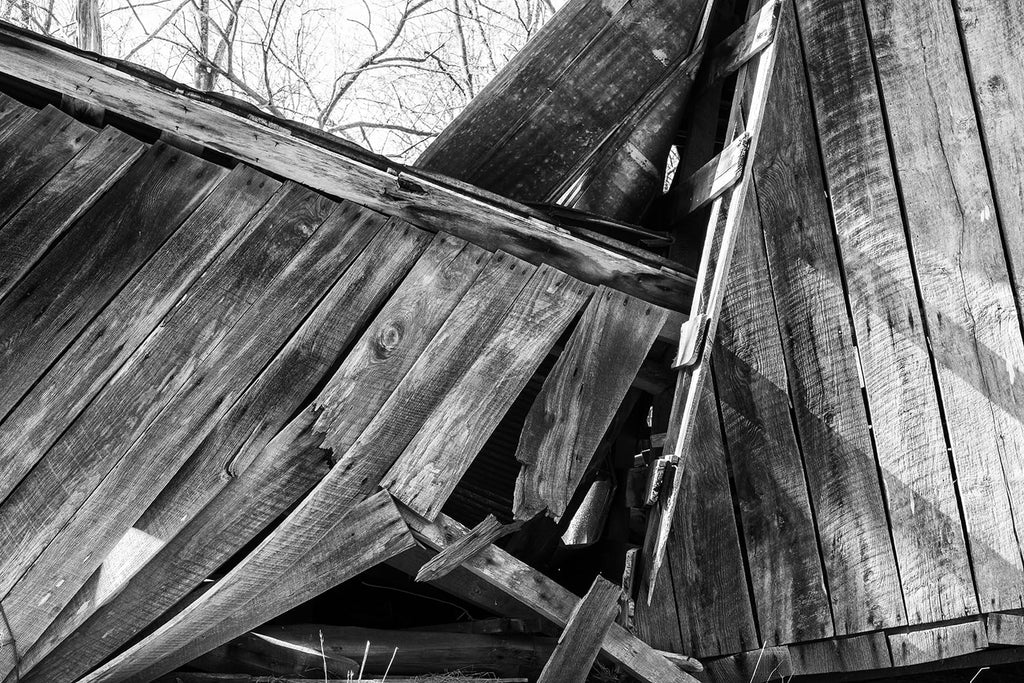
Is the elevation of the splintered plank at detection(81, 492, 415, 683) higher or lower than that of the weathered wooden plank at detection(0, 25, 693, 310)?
lower

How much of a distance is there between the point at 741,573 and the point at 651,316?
48.3 inches

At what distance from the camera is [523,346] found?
332 cm

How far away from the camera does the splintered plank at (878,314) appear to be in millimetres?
3809

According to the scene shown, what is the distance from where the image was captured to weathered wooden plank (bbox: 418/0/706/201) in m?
3.73

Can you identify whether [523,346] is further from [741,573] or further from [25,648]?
[25,648]

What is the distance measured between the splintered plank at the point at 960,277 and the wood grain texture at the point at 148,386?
2589 millimetres

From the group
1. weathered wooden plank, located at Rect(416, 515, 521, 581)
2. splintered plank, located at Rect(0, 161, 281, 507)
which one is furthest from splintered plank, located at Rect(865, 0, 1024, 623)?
splintered plank, located at Rect(0, 161, 281, 507)

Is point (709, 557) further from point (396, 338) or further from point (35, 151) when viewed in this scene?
point (35, 151)

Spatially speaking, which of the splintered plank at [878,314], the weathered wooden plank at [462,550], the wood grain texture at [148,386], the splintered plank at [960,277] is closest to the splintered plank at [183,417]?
the wood grain texture at [148,386]

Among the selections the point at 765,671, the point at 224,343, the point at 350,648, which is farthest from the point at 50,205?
the point at 765,671

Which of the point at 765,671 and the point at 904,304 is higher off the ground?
the point at 904,304

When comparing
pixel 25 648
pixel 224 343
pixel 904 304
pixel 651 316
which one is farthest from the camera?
pixel 904 304

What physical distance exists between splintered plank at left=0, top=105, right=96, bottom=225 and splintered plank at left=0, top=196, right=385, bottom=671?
0.67 m

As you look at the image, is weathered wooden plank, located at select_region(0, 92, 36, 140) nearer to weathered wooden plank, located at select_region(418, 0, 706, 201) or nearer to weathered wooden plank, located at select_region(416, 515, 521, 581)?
weathered wooden plank, located at select_region(418, 0, 706, 201)
